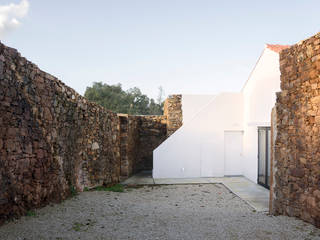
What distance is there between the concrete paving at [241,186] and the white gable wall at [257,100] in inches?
25.0

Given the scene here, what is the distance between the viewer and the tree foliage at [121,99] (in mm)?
25078

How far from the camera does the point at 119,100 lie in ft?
85.8

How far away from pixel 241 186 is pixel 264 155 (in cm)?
135

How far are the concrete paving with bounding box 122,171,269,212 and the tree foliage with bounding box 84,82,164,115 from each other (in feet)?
53.4

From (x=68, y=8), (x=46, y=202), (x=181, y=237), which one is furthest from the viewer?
(x=68, y=8)

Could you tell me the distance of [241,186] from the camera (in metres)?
8.76

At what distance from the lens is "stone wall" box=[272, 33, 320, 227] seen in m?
3.75

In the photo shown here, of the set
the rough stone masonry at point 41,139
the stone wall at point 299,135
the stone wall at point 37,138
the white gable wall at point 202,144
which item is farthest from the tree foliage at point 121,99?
the stone wall at point 299,135

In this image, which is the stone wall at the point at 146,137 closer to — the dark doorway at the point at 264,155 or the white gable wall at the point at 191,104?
the white gable wall at the point at 191,104

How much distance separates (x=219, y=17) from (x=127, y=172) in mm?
7099

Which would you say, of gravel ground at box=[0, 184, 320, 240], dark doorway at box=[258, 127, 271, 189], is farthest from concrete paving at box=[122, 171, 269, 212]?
gravel ground at box=[0, 184, 320, 240]

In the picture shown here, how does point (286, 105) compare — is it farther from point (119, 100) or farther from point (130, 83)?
point (130, 83)

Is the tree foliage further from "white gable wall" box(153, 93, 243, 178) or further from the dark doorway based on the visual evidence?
the dark doorway

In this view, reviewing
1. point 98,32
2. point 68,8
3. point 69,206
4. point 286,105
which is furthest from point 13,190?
point 98,32
